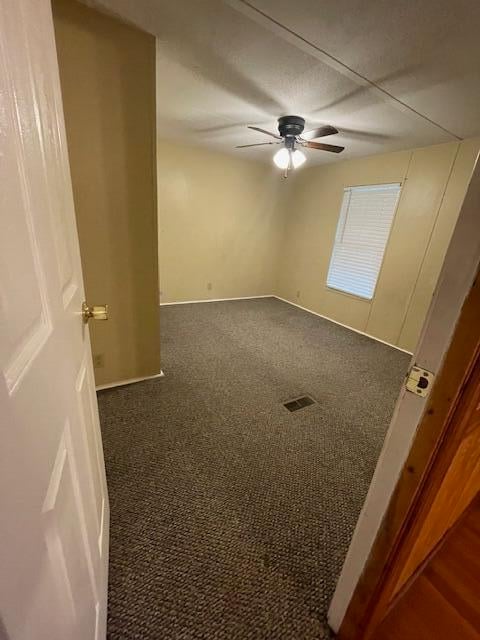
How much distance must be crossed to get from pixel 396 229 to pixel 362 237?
18.7 inches

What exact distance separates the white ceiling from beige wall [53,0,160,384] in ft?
0.60

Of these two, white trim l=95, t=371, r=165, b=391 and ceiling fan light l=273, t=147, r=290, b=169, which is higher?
ceiling fan light l=273, t=147, r=290, b=169

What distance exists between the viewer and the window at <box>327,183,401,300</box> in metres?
3.49

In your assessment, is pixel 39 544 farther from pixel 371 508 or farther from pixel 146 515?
pixel 146 515

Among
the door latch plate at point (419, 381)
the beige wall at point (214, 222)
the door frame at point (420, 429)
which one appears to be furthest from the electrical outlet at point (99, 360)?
the beige wall at point (214, 222)

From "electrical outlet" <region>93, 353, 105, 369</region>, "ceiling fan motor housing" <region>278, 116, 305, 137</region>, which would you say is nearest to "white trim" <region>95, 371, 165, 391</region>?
"electrical outlet" <region>93, 353, 105, 369</region>

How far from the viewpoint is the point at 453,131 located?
8.41 feet

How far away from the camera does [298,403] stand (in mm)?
2230

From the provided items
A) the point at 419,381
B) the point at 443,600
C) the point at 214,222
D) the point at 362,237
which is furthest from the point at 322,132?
the point at 443,600

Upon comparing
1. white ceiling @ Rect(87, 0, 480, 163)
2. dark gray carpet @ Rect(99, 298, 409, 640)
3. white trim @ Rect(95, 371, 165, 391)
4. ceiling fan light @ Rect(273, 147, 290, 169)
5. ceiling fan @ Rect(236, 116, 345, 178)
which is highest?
white ceiling @ Rect(87, 0, 480, 163)

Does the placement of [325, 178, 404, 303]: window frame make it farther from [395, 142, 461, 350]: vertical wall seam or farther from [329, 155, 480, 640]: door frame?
[329, 155, 480, 640]: door frame

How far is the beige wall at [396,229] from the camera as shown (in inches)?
115

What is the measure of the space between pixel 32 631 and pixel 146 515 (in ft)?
3.55

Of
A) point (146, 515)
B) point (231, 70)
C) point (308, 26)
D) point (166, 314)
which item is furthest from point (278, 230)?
point (146, 515)
